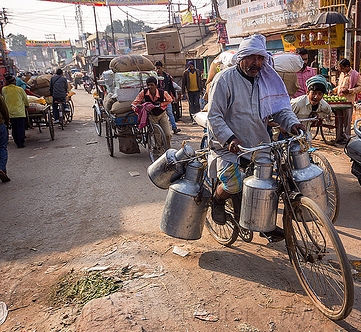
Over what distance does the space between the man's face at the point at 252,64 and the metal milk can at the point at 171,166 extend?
85cm

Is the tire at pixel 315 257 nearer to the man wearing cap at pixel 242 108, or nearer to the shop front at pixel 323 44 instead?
the man wearing cap at pixel 242 108

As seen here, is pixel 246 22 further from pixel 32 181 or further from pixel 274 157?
pixel 274 157

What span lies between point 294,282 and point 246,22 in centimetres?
1510

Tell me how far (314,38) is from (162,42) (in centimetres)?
614

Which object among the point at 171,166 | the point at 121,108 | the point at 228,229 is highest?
the point at 121,108

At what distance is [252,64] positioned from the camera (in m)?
2.74

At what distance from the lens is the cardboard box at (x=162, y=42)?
48.5 feet

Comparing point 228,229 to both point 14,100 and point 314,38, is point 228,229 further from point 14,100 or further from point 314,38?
point 314,38

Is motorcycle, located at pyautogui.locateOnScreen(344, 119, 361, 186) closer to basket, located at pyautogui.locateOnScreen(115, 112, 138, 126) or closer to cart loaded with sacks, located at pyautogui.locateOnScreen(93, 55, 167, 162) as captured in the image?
cart loaded with sacks, located at pyautogui.locateOnScreen(93, 55, 167, 162)

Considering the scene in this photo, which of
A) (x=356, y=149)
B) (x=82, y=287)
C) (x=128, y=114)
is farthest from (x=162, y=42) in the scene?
(x=82, y=287)

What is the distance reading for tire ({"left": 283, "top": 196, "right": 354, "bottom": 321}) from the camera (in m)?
2.40

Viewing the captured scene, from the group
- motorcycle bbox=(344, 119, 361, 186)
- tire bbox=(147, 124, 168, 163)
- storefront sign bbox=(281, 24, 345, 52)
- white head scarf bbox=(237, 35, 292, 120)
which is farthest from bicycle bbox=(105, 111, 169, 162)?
storefront sign bbox=(281, 24, 345, 52)

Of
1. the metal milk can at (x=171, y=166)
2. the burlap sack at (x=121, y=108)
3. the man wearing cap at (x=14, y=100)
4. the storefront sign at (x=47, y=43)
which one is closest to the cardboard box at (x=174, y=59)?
the man wearing cap at (x=14, y=100)

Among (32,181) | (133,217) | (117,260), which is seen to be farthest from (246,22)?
(117,260)
